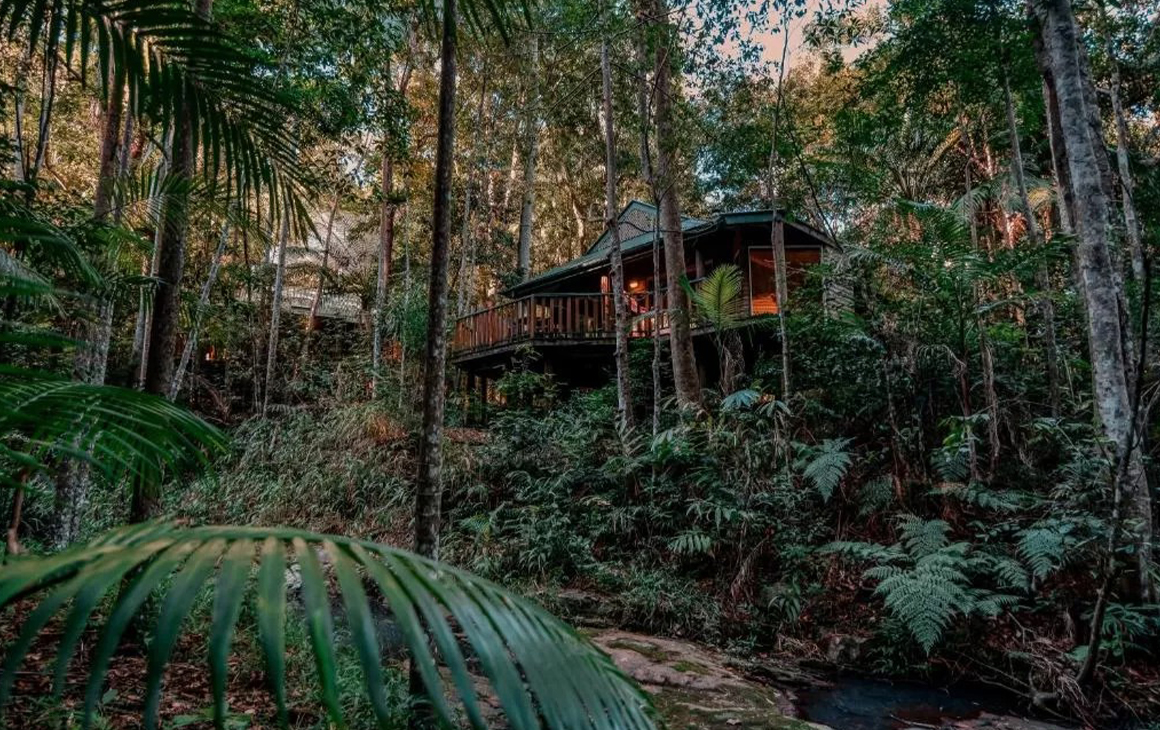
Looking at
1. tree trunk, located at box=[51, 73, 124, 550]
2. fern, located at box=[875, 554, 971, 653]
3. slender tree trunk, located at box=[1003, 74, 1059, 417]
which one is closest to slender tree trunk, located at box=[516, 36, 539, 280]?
slender tree trunk, located at box=[1003, 74, 1059, 417]

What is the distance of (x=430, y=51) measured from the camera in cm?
1477

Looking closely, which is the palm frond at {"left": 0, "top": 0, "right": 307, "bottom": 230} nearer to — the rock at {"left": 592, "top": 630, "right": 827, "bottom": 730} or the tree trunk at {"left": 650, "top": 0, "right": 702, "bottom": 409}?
the rock at {"left": 592, "top": 630, "right": 827, "bottom": 730}

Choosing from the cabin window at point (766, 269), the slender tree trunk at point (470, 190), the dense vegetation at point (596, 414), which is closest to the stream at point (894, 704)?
the dense vegetation at point (596, 414)

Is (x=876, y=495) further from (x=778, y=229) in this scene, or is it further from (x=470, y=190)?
(x=470, y=190)

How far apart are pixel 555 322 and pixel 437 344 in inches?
341

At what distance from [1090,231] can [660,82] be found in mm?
5648

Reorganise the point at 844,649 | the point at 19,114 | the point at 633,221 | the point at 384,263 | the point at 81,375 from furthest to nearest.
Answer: the point at 633,221 → the point at 384,263 → the point at 19,114 → the point at 844,649 → the point at 81,375

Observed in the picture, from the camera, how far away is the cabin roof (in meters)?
11.5

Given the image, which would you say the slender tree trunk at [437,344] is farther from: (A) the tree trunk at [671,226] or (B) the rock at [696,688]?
(A) the tree trunk at [671,226]

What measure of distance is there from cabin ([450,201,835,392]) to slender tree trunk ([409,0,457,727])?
7.46m

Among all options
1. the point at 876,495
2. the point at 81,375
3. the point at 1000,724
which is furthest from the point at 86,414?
the point at 876,495

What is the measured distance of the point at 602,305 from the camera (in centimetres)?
1207

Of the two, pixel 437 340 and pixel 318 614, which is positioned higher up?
pixel 437 340

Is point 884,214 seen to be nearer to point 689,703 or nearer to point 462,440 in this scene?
point 462,440
